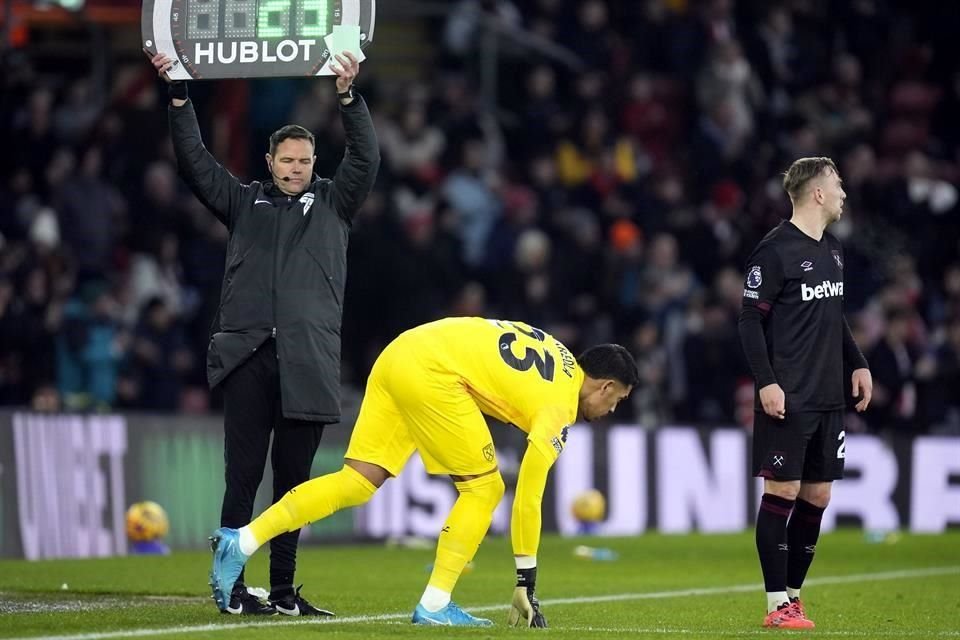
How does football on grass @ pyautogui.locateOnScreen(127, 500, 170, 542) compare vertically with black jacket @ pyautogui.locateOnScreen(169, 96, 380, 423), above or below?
below

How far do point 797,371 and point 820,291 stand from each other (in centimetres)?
40

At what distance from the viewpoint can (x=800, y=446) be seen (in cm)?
854

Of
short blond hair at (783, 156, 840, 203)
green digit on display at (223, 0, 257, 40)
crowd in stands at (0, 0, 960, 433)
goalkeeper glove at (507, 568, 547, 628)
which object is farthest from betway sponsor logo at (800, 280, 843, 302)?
crowd in stands at (0, 0, 960, 433)

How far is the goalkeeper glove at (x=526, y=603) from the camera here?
7824mm

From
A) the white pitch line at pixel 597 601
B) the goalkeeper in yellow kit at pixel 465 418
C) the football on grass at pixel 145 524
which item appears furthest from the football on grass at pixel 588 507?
the goalkeeper in yellow kit at pixel 465 418

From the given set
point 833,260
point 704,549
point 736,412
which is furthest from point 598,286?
point 833,260

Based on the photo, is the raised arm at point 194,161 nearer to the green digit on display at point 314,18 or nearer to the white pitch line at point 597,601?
the green digit on display at point 314,18

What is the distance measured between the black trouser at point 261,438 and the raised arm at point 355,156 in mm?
782

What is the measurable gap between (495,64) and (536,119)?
4.81ft

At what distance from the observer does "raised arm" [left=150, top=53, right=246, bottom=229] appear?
8.54 metres

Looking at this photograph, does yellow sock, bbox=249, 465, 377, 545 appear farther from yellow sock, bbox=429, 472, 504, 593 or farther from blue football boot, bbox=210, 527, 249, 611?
yellow sock, bbox=429, 472, 504, 593

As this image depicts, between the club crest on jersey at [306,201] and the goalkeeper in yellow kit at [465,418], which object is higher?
the club crest on jersey at [306,201]

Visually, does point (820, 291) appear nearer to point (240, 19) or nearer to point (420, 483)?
point (240, 19)

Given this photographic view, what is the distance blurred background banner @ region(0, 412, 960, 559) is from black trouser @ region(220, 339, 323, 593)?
525 cm
